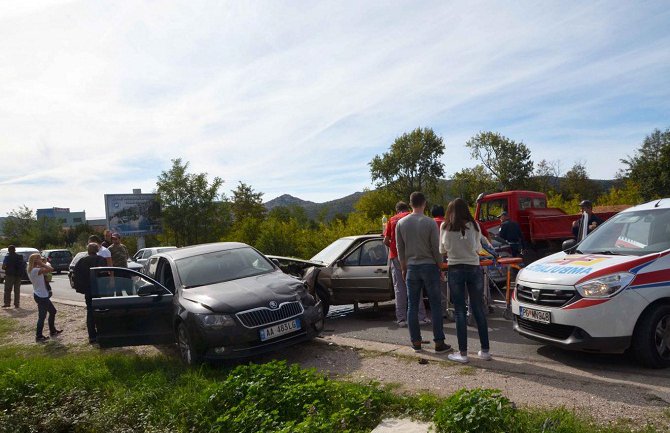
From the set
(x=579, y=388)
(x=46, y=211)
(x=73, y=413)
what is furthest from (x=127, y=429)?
(x=46, y=211)

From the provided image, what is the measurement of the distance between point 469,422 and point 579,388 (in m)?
1.67

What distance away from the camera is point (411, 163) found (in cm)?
6888

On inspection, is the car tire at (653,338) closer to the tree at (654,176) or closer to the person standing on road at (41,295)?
the person standing on road at (41,295)

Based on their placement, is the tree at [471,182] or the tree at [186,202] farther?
the tree at [471,182]

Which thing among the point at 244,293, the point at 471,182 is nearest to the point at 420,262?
the point at 244,293

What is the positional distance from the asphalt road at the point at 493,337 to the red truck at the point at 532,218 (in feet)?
16.4

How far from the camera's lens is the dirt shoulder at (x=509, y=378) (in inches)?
167

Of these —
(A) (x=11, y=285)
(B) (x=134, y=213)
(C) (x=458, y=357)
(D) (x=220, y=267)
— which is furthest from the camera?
(B) (x=134, y=213)

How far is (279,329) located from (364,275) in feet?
9.88

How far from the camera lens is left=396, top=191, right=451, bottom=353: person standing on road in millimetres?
6281

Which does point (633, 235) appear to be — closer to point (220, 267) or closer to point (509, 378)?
point (509, 378)

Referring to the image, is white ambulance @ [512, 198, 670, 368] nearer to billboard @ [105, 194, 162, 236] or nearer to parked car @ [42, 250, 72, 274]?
parked car @ [42, 250, 72, 274]

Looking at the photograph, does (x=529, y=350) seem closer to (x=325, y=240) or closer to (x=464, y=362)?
(x=464, y=362)

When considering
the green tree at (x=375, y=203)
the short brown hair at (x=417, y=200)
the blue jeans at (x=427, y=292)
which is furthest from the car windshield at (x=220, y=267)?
the green tree at (x=375, y=203)
